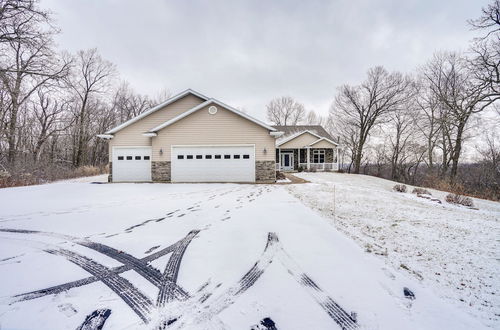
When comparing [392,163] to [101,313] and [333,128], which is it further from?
[101,313]

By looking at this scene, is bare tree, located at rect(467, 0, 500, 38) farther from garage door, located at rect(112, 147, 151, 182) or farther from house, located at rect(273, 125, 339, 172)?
garage door, located at rect(112, 147, 151, 182)

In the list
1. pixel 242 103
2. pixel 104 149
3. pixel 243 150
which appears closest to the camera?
pixel 243 150

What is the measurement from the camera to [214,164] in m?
11.3

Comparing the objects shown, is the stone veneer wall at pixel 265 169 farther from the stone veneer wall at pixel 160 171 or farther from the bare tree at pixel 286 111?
the bare tree at pixel 286 111

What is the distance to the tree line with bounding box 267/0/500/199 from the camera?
9.67m

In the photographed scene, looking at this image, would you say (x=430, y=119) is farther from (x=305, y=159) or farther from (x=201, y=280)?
(x=201, y=280)

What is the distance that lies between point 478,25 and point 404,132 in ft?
46.8

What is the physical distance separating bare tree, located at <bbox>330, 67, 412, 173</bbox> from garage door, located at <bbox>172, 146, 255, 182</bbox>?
17.3 metres

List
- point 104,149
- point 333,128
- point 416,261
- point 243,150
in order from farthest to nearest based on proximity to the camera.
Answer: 1. point 333,128
2. point 104,149
3. point 243,150
4. point 416,261

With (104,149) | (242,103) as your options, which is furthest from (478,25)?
(104,149)

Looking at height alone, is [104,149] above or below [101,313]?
above

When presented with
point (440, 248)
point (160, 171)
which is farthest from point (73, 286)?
point (160, 171)

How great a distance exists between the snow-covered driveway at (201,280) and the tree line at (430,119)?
11.4 meters

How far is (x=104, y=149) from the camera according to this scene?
Answer: 2625cm
